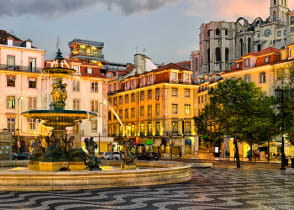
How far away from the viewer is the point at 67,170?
18.5 m

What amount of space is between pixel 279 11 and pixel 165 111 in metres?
84.4

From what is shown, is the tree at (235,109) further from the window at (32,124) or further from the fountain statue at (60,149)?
the window at (32,124)

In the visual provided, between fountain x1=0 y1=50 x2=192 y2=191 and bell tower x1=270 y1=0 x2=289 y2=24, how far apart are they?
115 m

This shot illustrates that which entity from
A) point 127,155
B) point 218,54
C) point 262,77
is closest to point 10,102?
point 262,77

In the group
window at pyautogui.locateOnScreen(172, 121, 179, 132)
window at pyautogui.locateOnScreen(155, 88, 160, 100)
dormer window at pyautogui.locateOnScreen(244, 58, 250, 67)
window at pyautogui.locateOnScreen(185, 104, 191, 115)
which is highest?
dormer window at pyautogui.locateOnScreen(244, 58, 250, 67)

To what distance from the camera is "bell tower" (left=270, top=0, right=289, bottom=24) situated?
12769 centimetres

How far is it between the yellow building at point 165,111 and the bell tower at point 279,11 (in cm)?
7635

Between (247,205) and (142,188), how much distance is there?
4.68 metres

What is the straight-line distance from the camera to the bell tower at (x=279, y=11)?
127688 mm

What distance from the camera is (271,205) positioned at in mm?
11766

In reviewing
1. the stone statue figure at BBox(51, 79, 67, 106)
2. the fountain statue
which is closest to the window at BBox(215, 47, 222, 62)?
the stone statue figure at BBox(51, 79, 67, 106)

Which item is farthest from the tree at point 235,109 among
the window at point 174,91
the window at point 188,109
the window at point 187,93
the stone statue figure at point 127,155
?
the window at point 187,93

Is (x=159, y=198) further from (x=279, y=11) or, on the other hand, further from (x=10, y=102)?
(x=279, y=11)

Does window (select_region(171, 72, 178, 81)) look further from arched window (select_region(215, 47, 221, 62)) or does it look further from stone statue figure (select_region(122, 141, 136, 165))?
arched window (select_region(215, 47, 221, 62))
